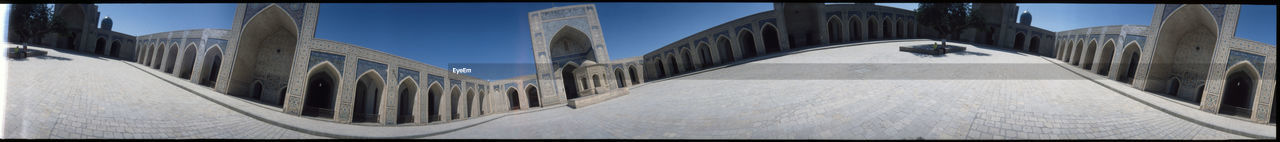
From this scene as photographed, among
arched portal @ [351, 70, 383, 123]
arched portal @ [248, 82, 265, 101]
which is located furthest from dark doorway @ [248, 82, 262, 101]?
arched portal @ [351, 70, 383, 123]

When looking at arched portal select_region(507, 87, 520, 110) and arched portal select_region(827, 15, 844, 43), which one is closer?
arched portal select_region(507, 87, 520, 110)

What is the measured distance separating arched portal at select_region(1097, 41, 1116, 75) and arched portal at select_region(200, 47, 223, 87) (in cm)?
550

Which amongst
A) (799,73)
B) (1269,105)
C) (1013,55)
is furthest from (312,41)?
(1269,105)

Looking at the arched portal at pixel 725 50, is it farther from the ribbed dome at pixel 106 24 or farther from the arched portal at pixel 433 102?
the ribbed dome at pixel 106 24

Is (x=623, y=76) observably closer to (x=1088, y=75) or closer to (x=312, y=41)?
(x=312, y=41)

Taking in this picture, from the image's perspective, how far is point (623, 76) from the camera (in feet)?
11.1

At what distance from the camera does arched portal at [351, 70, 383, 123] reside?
1840mm

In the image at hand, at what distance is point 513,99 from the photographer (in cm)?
263

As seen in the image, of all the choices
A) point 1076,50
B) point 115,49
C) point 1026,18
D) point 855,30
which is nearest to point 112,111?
point 115,49

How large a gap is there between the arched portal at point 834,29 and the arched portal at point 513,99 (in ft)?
17.9

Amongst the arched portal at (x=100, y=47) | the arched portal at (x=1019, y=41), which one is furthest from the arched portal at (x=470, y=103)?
the arched portal at (x=1019, y=41)

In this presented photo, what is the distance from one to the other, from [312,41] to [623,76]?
7.05 ft

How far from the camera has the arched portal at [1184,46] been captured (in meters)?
2.54

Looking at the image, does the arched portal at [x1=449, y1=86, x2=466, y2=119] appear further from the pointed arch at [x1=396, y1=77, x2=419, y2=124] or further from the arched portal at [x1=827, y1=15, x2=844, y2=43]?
the arched portal at [x1=827, y1=15, x2=844, y2=43]
